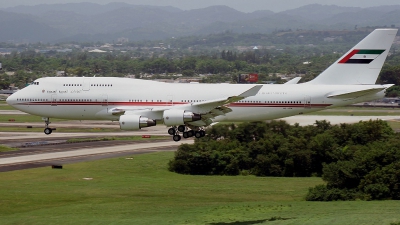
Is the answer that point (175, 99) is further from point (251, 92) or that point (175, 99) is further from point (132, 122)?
point (251, 92)

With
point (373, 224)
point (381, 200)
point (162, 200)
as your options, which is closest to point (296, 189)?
point (381, 200)

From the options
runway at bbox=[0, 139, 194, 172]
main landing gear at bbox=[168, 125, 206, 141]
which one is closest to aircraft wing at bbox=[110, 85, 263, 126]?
main landing gear at bbox=[168, 125, 206, 141]

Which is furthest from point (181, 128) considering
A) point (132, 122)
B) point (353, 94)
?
point (353, 94)

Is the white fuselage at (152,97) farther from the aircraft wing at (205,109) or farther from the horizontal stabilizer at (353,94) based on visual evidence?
the aircraft wing at (205,109)

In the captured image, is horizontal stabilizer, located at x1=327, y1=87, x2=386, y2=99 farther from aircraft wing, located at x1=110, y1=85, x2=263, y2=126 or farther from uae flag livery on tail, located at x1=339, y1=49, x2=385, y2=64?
aircraft wing, located at x1=110, y1=85, x2=263, y2=126

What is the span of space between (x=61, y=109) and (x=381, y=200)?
30.1m

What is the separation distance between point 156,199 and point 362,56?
24712 millimetres

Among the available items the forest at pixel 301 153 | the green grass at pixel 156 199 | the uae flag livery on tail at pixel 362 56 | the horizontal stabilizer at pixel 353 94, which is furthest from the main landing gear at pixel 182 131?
the uae flag livery on tail at pixel 362 56

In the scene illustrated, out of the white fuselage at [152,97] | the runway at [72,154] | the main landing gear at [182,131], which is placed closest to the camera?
the white fuselage at [152,97]

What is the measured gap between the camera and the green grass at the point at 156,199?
53.5 meters

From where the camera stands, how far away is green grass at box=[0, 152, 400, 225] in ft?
176

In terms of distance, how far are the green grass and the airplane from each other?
6169 millimetres

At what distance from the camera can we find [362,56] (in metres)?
70.8

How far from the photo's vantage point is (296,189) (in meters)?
70.8
